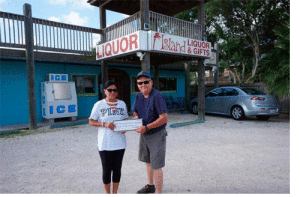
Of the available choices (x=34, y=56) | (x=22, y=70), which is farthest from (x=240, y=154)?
(x=22, y=70)

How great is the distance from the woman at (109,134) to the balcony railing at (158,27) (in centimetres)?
537

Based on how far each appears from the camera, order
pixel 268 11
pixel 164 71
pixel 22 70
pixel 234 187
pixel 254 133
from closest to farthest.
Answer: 1. pixel 234 187
2. pixel 254 133
3. pixel 22 70
4. pixel 164 71
5. pixel 268 11

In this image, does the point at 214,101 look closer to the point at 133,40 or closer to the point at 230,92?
the point at 230,92

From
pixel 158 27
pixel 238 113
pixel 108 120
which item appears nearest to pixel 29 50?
pixel 158 27

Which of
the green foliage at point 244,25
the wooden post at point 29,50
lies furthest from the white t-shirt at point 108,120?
the green foliage at point 244,25

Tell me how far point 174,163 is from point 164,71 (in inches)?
398

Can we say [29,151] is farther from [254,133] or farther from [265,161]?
[254,133]

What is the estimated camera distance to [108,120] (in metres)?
2.54

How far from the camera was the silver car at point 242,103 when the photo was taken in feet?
28.0

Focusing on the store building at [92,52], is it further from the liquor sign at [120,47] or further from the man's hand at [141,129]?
the man's hand at [141,129]

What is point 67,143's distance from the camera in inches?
223

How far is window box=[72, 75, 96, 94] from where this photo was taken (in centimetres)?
1023

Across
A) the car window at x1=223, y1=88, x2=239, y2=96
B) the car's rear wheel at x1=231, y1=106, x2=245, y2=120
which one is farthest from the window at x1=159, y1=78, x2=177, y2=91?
the car's rear wheel at x1=231, y1=106, x2=245, y2=120

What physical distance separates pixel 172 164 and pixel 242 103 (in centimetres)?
639
